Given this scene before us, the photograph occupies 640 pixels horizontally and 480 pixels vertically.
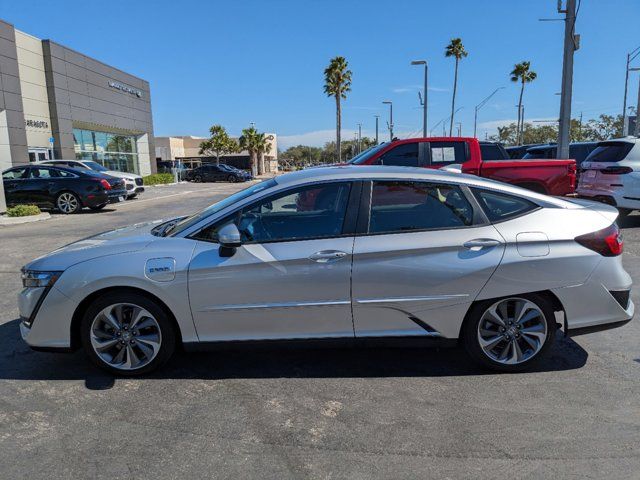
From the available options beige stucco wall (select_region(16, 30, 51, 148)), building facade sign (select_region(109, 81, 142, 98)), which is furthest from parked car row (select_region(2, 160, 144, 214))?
building facade sign (select_region(109, 81, 142, 98))

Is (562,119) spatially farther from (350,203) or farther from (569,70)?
(350,203)

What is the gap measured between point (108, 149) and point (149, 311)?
3839cm

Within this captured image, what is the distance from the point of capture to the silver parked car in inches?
149

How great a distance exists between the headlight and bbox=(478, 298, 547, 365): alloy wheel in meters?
3.22

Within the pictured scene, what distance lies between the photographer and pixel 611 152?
34.4 feet

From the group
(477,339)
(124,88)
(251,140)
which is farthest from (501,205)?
(251,140)

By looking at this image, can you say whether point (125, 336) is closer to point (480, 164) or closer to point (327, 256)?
point (327, 256)

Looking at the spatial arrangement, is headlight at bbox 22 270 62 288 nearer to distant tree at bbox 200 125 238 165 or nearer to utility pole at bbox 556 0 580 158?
utility pole at bbox 556 0 580 158

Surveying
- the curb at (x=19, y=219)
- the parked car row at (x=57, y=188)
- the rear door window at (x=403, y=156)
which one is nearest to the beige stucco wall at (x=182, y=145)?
the parked car row at (x=57, y=188)

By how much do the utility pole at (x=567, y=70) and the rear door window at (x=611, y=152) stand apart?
9.90ft

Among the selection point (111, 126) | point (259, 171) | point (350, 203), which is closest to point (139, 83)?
point (111, 126)

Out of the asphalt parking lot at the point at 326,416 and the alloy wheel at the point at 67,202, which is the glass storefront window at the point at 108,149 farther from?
the asphalt parking lot at the point at 326,416

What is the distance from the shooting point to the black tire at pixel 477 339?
392cm

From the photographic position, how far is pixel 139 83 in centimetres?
4325
